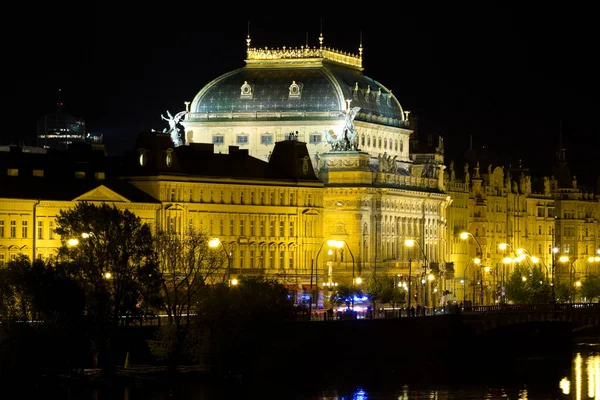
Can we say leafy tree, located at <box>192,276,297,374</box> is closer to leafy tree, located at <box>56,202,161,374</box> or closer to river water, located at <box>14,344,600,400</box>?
river water, located at <box>14,344,600,400</box>

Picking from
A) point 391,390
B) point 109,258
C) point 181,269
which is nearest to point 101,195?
point 181,269

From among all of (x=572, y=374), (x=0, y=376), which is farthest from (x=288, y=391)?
(x=572, y=374)

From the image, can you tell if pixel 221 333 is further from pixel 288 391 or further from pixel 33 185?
pixel 33 185

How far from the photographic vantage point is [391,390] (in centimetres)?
16200

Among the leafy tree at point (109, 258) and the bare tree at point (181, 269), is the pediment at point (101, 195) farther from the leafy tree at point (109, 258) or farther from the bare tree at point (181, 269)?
the leafy tree at point (109, 258)

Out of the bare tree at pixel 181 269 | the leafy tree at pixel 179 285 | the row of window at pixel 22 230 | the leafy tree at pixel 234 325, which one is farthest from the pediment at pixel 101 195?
the leafy tree at pixel 234 325

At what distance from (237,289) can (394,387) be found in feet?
41.5

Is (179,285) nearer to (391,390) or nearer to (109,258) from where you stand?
(109,258)

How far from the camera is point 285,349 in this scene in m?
167

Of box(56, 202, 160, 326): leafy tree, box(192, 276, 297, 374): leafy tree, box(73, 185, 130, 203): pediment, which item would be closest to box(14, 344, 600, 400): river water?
box(192, 276, 297, 374): leafy tree

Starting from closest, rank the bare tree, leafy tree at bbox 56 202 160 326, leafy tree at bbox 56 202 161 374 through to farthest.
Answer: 1. leafy tree at bbox 56 202 161 374
2. leafy tree at bbox 56 202 160 326
3. the bare tree

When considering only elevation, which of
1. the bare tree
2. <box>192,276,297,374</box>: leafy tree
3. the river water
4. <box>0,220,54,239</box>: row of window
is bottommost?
the river water

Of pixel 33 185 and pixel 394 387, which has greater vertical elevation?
pixel 33 185

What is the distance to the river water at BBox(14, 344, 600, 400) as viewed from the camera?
150125 millimetres
